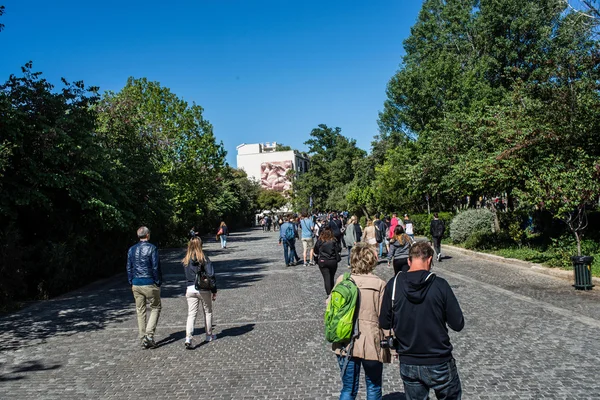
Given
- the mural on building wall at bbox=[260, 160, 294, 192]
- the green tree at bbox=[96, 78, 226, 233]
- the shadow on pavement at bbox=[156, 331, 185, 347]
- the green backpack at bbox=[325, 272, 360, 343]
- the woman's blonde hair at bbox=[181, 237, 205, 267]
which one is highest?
the mural on building wall at bbox=[260, 160, 294, 192]

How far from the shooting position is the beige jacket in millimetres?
4207

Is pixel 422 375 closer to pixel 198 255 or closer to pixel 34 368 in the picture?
pixel 198 255

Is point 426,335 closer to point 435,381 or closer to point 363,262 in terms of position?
point 435,381

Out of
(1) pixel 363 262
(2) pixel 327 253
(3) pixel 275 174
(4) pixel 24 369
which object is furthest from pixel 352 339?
(3) pixel 275 174

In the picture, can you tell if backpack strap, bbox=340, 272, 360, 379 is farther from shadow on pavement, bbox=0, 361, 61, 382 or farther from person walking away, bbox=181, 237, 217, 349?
shadow on pavement, bbox=0, 361, 61, 382

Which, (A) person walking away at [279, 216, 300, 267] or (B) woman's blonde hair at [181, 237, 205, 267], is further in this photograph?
(A) person walking away at [279, 216, 300, 267]

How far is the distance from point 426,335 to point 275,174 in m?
134

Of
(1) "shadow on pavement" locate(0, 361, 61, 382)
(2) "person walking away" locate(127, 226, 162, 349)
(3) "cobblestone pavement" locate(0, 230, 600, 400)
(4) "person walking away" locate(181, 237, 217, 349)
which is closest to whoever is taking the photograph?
(3) "cobblestone pavement" locate(0, 230, 600, 400)

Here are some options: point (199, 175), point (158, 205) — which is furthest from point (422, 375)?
point (199, 175)

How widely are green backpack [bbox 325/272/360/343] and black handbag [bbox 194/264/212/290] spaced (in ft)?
12.6

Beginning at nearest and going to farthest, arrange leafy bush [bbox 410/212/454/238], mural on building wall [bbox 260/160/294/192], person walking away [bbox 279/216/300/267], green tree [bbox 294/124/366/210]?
person walking away [bbox 279/216/300/267]
leafy bush [bbox 410/212/454/238]
green tree [bbox 294/124/366/210]
mural on building wall [bbox 260/160/294/192]

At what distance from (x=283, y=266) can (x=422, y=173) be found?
9.68m

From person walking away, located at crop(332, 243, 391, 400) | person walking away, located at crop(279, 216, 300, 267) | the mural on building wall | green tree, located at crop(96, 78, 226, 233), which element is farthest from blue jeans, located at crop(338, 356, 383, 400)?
the mural on building wall

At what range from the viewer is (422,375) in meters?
3.64
